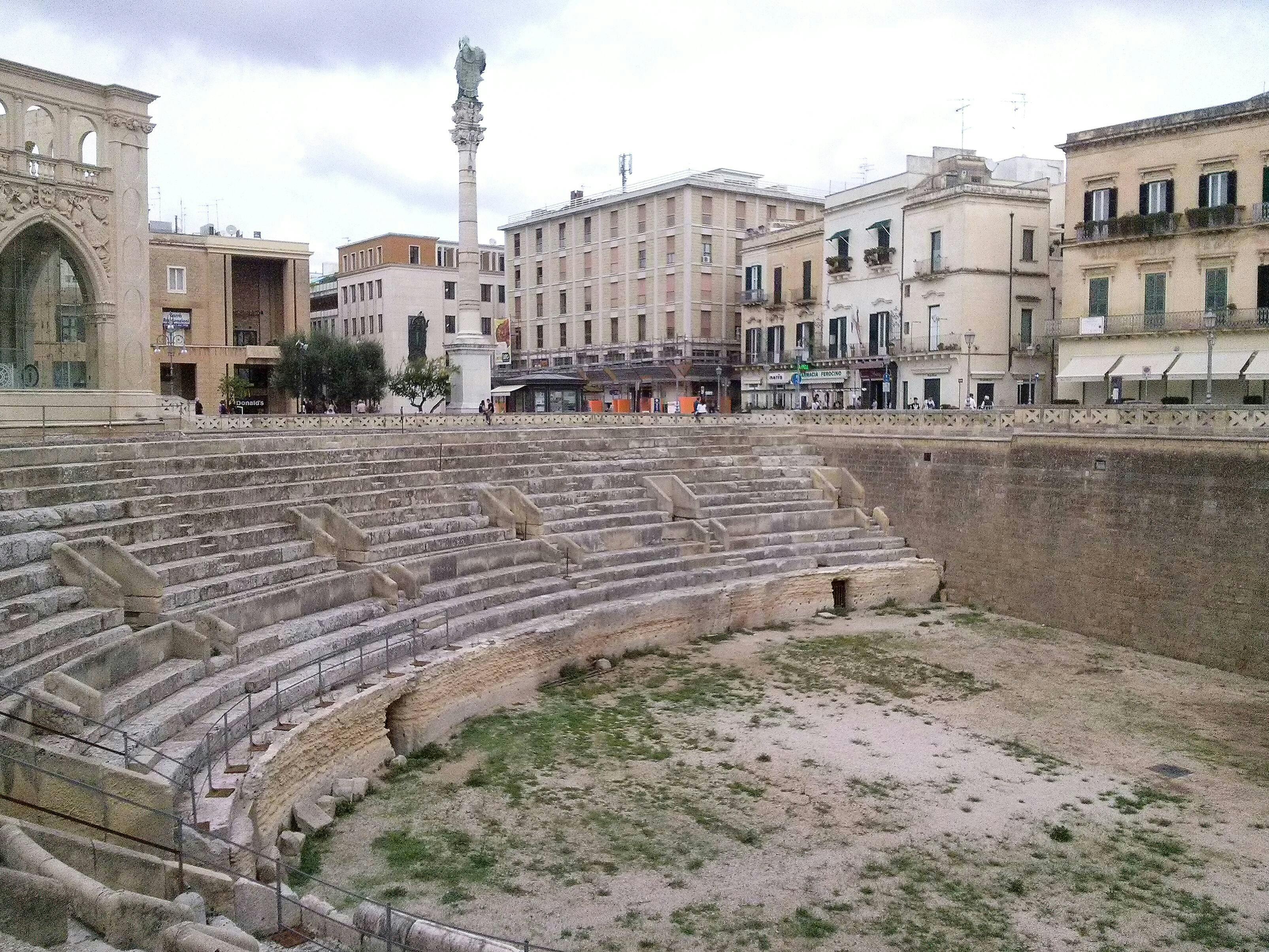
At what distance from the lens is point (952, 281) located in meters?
36.9

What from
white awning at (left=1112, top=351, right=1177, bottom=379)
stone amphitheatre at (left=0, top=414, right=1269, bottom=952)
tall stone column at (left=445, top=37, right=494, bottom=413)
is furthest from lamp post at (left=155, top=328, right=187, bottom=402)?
white awning at (left=1112, top=351, right=1177, bottom=379)

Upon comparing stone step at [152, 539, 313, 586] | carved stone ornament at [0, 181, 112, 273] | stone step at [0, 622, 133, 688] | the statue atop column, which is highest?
the statue atop column

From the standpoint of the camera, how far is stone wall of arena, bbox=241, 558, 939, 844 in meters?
12.8

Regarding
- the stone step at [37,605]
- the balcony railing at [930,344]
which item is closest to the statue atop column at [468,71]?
the balcony railing at [930,344]

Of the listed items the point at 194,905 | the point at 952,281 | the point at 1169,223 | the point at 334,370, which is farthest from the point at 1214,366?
the point at 334,370

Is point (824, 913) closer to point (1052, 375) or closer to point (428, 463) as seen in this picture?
point (428, 463)

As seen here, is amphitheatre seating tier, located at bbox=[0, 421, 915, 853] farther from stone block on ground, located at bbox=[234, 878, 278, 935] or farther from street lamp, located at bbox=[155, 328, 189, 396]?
street lamp, located at bbox=[155, 328, 189, 396]

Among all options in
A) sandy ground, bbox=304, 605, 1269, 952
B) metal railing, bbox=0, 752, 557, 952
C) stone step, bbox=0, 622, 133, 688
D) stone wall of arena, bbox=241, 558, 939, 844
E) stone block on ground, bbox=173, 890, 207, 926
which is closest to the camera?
stone block on ground, bbox=173, 890, 207, 926

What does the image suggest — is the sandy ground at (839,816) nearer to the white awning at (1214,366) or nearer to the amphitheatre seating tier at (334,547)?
the amphitheatre seating tier at (334,547)

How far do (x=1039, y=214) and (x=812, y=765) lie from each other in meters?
27.7

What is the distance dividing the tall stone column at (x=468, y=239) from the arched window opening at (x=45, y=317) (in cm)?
1135

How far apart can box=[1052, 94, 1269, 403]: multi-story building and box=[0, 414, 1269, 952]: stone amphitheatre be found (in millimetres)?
8143

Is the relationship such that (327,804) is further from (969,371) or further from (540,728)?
(969,371)

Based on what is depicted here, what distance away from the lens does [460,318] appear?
1410 inches
